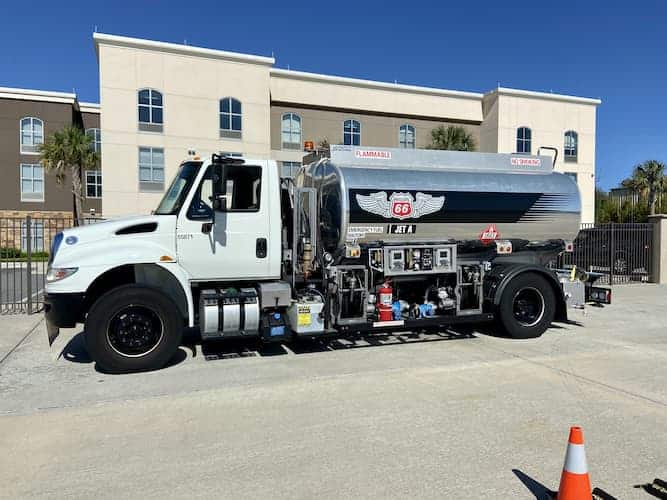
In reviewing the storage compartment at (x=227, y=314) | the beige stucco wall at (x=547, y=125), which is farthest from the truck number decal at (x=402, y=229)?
the beige stucco wall at (x=547, y=125)

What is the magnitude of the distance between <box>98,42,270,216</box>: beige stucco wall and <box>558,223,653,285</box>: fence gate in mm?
22690

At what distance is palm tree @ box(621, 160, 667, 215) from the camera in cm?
5400

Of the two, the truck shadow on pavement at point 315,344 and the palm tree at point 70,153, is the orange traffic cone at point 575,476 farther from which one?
the palm tree at point 70,153

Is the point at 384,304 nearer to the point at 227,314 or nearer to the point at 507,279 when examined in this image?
the point at 507,279

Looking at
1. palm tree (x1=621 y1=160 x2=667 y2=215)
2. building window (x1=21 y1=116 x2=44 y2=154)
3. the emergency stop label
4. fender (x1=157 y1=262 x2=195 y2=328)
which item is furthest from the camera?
palm tree (x1=621 y1=160 x2=667 y2=215)

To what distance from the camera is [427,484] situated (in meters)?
3.92

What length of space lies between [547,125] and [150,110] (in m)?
30.3

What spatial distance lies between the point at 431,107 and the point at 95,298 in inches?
1485

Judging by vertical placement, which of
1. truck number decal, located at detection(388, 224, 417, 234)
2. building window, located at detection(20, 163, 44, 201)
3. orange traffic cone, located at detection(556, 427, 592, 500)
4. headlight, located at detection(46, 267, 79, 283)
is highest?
building window, located at detection(20, 163, 44, 201)

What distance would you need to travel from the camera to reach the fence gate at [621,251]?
19.0 metres

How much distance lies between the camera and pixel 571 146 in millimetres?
44781

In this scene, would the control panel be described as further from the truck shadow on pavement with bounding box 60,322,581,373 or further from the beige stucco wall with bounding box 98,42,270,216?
the beige stucco wall with bounding box 98,42,270,216

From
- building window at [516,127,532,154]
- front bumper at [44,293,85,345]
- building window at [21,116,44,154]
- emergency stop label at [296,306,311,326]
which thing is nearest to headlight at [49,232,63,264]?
front bumper at [44,293,85,345]

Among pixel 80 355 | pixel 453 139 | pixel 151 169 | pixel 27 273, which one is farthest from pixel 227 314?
pixel 453 139
